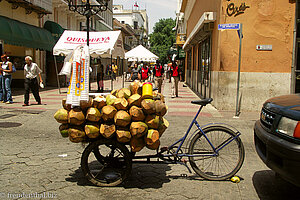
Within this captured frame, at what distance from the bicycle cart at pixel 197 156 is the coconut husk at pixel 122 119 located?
34cm

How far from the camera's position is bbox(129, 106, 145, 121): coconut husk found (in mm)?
3795

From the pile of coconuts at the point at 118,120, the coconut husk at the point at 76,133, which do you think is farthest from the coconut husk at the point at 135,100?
the coconut husk at the point at 76,133

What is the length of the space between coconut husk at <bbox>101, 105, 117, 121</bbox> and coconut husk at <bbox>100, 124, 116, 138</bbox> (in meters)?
0.09

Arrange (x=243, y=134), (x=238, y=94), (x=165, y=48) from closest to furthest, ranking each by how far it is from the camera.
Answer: (x=243, y=134) → (x=238, y=94) → (x=165, y=48)

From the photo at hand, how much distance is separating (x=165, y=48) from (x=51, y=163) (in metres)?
72.7

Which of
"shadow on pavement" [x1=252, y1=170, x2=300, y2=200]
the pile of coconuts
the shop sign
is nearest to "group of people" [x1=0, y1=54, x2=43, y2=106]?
the shop sign

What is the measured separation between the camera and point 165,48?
7600cm

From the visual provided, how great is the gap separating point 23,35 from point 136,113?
15408 millimetres

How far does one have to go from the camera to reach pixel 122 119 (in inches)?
147

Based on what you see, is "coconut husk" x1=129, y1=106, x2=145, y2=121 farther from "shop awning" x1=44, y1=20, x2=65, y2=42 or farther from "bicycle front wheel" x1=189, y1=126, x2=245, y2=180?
"shop awning" x1=44, y1=20, x2=65, y2=42

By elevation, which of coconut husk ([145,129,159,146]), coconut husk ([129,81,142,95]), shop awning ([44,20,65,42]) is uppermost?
shop awning ([44,20,65,42])

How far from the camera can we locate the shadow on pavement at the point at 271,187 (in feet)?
12.5

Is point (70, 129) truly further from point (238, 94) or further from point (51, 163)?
point (238, 94)

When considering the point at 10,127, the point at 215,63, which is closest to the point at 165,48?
the point at 215,63
